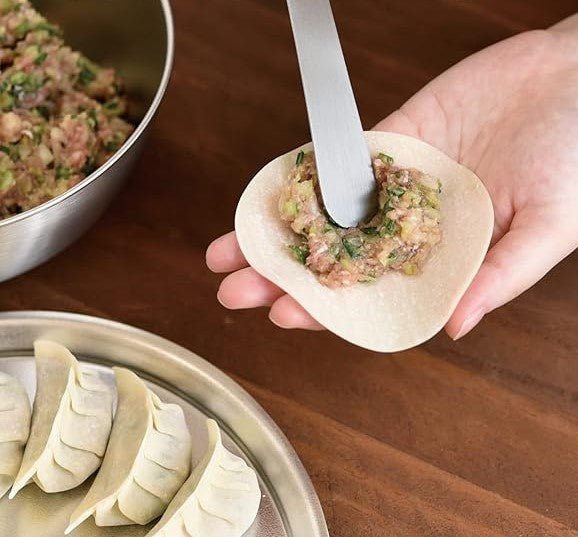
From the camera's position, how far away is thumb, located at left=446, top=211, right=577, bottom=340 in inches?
44.6

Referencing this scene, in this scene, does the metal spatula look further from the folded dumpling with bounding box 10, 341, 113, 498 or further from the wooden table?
the folded dumpling with bounding box 10, 341, 113, 498

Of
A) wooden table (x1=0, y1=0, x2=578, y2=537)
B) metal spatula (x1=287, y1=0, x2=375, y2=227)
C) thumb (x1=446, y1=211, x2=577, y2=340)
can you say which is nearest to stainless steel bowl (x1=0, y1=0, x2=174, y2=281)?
wooden table (x1=0, y1=0, x2=578, y2=537)

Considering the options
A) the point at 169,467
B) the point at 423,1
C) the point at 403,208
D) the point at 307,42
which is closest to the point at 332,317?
the point at 403,208

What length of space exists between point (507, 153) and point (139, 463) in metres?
0.72

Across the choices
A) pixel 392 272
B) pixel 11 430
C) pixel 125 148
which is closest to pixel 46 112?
pixel 125 148

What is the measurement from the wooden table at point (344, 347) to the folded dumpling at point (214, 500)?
0.14 meters

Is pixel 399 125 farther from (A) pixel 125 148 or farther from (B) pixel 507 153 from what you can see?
(A) pixel 125 148

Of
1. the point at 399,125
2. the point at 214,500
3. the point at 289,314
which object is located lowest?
the point at 214,500

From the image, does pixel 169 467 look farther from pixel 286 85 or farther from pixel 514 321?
pixel 286 85

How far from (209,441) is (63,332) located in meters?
0.31

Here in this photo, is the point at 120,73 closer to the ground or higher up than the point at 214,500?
higher up

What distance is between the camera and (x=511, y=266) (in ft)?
3.75

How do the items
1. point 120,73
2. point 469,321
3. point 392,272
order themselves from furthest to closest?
point 120,73, point 392,272, point 469,321

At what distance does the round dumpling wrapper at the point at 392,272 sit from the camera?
3.83ft
